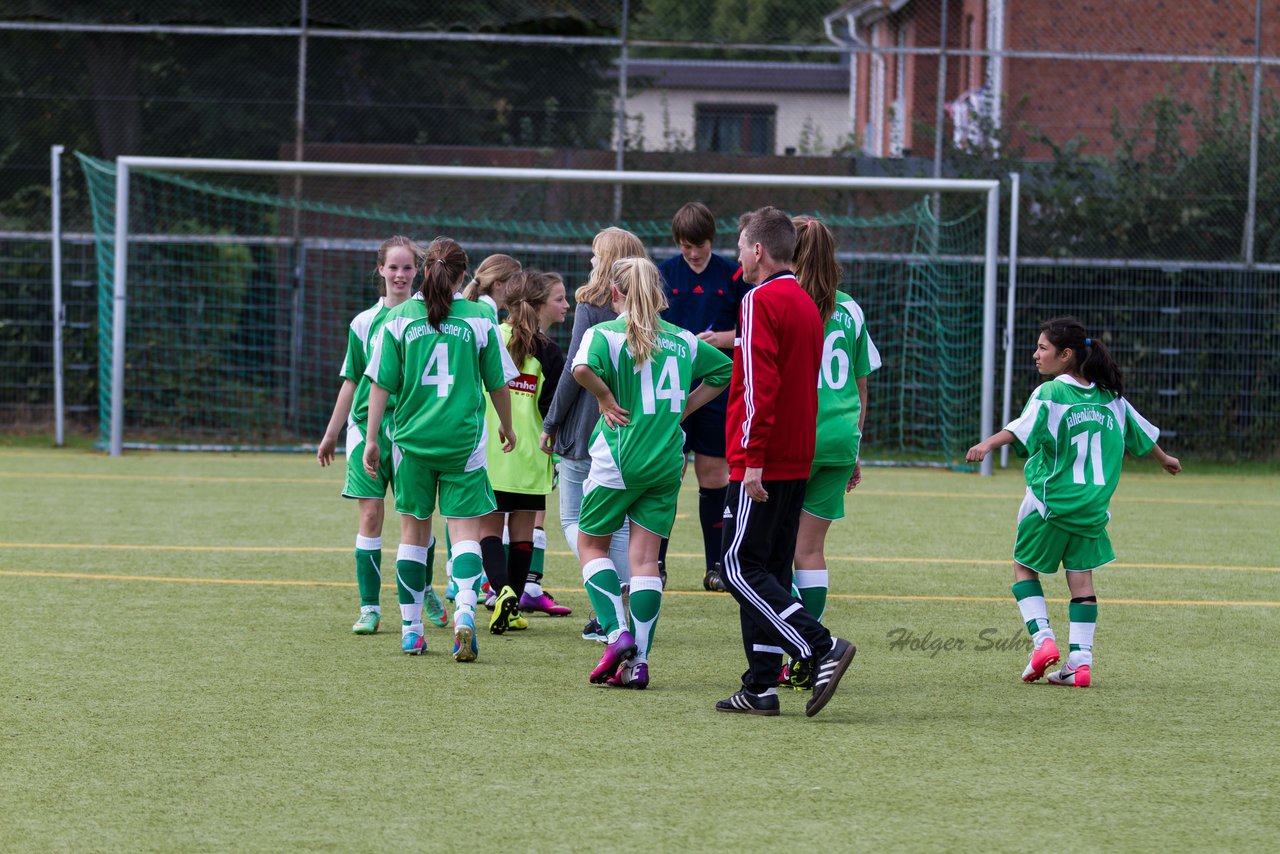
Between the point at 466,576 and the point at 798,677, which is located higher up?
the point at 466,576

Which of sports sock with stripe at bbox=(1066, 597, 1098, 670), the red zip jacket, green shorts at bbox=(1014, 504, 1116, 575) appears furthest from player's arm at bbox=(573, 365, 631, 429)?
sports sock with stripe at bbox=(1066, 597, 1098, 670)

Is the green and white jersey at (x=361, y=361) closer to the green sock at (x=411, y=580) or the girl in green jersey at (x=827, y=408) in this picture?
the green sock at (x=411, y=580)

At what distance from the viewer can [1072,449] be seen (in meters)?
5.50

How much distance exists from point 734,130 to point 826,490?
10.6 m

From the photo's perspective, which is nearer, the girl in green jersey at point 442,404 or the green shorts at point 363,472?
the girl in green jersey at point 442,404

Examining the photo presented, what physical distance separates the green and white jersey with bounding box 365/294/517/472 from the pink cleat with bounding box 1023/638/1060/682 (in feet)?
7.11

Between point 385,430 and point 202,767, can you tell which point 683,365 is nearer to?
point 385,430

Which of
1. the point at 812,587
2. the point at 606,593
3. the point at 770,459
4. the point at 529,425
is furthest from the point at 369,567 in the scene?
the point at 770,459

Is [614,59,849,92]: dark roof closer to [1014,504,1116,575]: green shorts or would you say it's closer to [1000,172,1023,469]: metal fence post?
[1000,172,1023,469]: metal fence post

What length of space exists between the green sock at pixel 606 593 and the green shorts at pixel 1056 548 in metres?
1.46

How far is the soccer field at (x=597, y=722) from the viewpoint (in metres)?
3.59

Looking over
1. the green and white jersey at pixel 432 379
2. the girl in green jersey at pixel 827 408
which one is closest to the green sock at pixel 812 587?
the girl in green jersey at pixel 827 408

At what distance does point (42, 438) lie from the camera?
14578 mm

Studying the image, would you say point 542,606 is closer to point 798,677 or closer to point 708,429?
point 708,429
